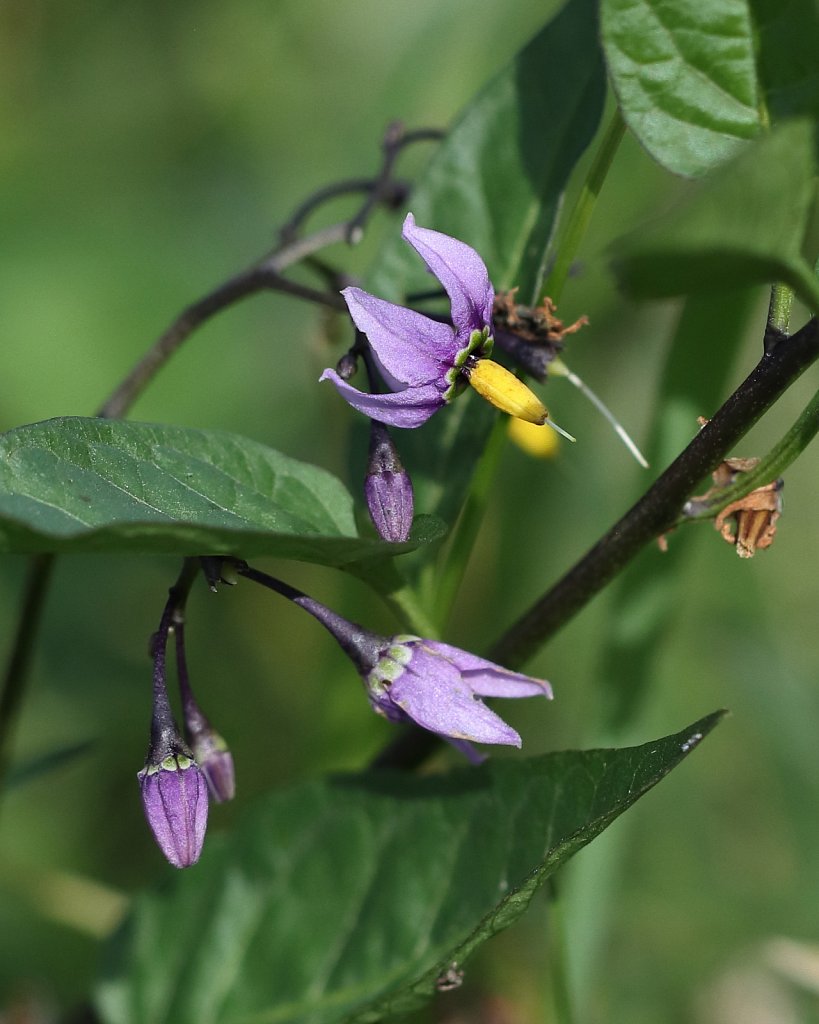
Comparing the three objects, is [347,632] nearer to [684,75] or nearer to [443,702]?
[443,702]

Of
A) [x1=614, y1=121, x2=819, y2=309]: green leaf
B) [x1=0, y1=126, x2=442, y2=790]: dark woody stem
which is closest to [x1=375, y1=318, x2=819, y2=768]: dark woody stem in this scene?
[x1=614, y1=121, x2=819, y2=309]: green leaf

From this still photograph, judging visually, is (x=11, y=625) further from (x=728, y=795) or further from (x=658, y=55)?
(x=658, y=55)

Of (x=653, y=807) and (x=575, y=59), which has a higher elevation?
(x=575, y=59)

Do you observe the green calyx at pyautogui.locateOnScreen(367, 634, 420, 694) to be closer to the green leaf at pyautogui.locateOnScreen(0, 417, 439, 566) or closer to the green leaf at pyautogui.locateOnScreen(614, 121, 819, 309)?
the green leaf at pyautogui.locateOnScreen(0, 417, 439, 566)

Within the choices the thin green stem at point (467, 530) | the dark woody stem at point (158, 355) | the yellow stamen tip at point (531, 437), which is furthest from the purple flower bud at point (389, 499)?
the yellow stamen tip at point (531, 437)

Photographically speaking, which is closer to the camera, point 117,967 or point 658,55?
point 658,55

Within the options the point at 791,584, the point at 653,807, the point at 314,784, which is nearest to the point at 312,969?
the point at 314,784

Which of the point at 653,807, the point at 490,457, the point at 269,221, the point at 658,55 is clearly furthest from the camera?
the point at 269,221
